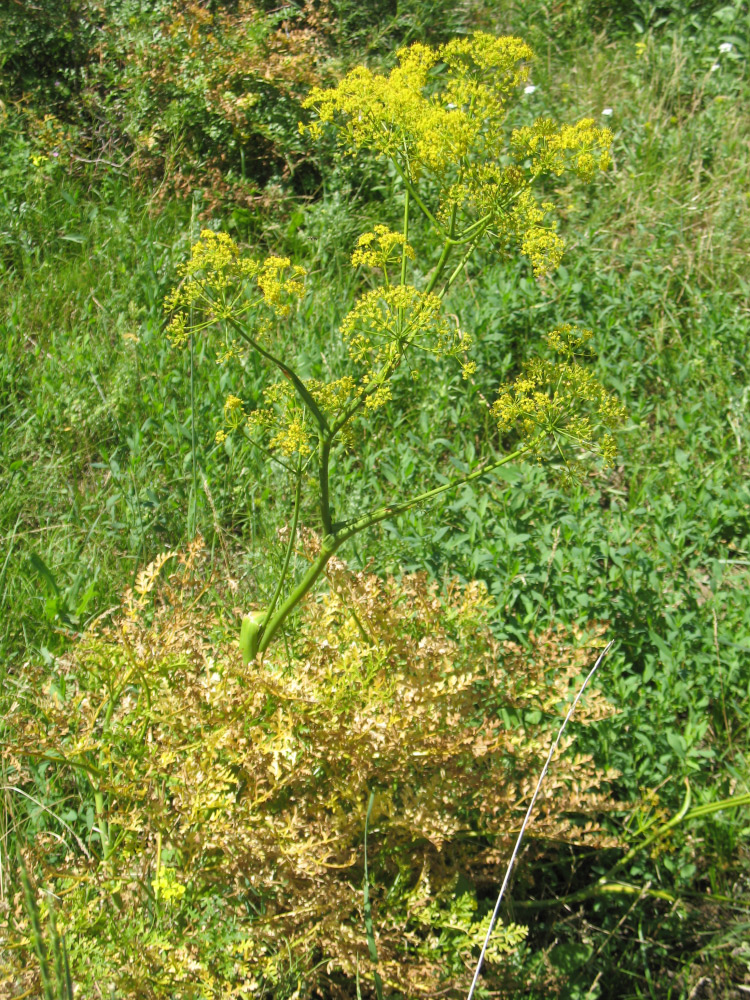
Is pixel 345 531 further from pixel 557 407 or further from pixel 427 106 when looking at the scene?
pixel 427 106

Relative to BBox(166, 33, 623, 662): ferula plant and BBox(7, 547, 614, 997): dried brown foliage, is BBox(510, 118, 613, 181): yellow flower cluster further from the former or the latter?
BBox(7, 547, 614, 997): dried brown foliage

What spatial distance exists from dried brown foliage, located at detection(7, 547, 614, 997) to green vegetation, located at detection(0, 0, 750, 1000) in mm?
11

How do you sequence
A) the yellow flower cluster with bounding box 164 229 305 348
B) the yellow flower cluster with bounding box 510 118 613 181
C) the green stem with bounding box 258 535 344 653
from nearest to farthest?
the yellow flower cluster with bounding box 164 229 305 348, the yellow flower cluster with bounding box 510 118 613 181, the green stem with bounding box 258 535 344 653

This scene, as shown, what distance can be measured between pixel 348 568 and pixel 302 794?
3.12 feet

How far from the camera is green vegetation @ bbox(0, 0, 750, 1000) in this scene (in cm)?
176

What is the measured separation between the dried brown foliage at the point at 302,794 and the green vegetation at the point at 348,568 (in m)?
0.01

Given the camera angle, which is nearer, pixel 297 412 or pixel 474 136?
pixel 474 136

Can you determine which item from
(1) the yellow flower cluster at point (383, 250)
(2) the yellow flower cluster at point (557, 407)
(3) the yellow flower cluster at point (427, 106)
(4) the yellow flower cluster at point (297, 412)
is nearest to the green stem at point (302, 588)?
(4) the yellow flower cluster at point (297, 412)

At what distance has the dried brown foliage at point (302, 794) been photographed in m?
1.67

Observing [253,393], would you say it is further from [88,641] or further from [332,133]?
[332,133]

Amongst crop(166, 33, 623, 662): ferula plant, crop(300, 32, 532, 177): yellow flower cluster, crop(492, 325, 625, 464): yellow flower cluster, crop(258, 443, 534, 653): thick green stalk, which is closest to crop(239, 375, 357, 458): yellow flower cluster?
crop(166, 33, 623, 662): ferula plant

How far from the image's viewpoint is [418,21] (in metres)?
5.25

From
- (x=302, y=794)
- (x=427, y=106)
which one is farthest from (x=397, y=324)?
(x=302, y=794)

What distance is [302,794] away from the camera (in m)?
1.97
